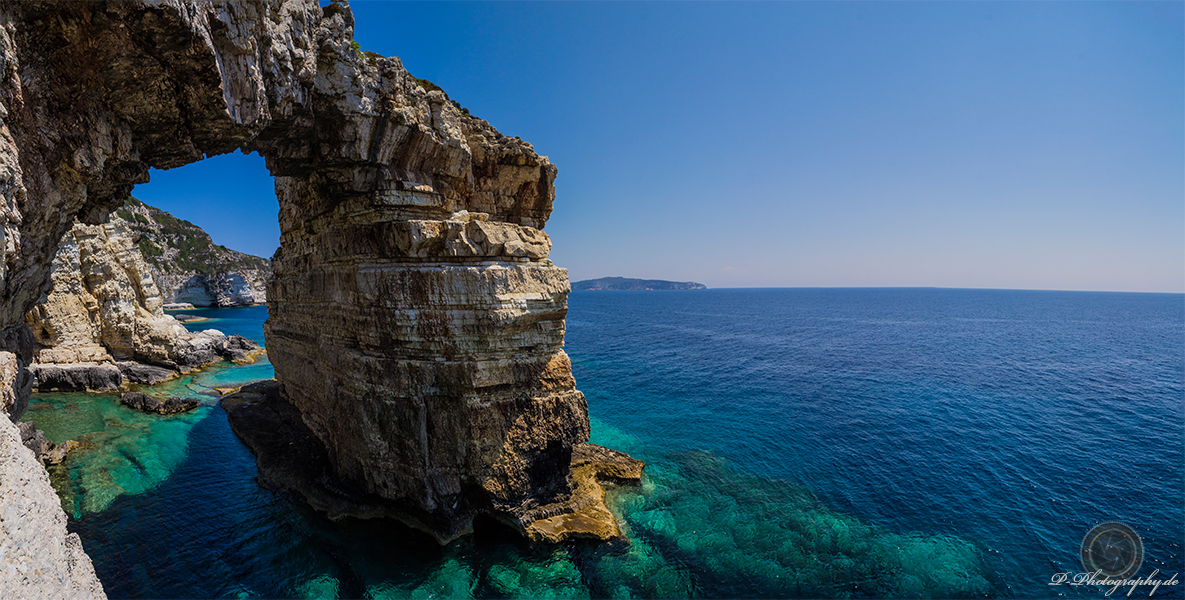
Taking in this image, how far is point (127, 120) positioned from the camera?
9445 mm

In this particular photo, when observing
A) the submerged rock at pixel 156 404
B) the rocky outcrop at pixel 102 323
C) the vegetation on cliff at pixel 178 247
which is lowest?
the submerged rock at pixel 156 404

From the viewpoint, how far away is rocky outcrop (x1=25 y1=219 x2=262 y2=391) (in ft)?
98.6

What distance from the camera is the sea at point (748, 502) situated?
48.6ft

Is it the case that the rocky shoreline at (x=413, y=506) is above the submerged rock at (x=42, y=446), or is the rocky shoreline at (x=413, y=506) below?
below

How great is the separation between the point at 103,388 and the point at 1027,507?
52.1 m

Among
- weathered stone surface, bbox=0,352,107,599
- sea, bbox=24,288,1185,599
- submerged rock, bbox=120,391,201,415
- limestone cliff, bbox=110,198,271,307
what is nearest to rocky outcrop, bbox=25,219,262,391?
sea, bbox=24,288,1185,599

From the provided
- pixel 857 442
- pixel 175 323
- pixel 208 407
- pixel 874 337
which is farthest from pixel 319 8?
pixel 874 337

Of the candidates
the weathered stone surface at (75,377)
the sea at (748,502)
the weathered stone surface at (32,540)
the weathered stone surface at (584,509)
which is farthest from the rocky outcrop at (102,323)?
the weathered stone surface at (32,540)

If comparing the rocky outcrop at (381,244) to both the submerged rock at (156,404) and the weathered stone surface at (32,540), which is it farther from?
the submerged rock at (156,404)

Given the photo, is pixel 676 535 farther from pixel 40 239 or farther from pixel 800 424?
pixel 40 239

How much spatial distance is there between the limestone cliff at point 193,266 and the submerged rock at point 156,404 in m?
83.1

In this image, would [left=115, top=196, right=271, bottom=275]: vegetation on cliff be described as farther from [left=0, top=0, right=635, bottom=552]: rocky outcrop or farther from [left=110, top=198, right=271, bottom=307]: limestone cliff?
[left=0, top=0, right=635, bottom=552]: rocky outcrop

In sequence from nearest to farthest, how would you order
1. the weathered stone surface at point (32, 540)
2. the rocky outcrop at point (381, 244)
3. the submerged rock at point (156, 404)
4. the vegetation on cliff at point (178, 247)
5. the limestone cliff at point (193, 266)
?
1. the weathered stone surface at point (32, 540)
2. the rocky outcrop at point (381, 244)
3. the submerged rock at point (156, 404)
4. the vegetation on cliff at point (178, 247)
5. the limestone cliff at point (193, 266)

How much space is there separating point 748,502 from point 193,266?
131779 mm
